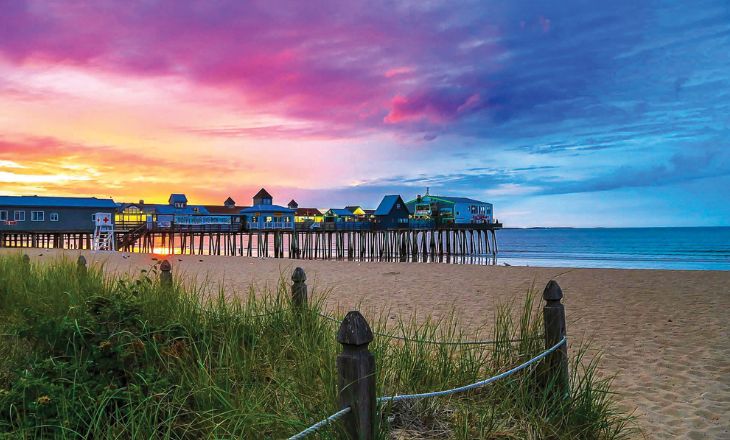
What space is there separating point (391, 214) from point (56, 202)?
3493 centimetres

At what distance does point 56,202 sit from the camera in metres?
47.0

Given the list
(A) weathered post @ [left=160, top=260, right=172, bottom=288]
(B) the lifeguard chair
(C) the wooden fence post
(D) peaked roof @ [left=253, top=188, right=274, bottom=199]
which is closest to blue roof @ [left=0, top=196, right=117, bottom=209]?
(B) the lifeguard chair

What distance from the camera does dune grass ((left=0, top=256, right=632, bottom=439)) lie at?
282 cm

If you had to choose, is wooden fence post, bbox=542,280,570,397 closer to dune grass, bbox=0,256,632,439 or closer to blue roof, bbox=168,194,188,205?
dune grass, bbox=0,256,632,439

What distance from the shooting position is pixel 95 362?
341 cm

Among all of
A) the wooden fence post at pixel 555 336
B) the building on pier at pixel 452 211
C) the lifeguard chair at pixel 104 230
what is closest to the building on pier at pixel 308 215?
the building on pier at pixel 452 211

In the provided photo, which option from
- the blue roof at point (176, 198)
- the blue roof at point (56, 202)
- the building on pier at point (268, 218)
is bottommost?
the building on pier at point (268, 218)

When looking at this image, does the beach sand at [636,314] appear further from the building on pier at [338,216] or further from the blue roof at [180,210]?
the blue roof at [180,210]

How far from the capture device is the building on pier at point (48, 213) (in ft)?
145

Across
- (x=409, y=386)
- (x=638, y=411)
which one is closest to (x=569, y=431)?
(x=409, y=386)

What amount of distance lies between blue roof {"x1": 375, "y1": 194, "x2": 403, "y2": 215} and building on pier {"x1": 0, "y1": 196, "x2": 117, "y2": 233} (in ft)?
93.4

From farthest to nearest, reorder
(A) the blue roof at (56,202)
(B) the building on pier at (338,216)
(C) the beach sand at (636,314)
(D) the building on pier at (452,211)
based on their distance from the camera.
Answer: (B) the building on pier at (338,216) → (D) the building on pier at (452,211) → (A) the blue roof at (56,202) → (C) the beach sand at (636,314)

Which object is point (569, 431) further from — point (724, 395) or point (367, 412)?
point (724, 395)

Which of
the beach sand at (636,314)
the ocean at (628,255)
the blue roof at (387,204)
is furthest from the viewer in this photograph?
the blue roof at (387,204)
